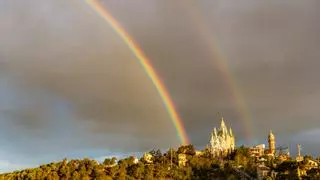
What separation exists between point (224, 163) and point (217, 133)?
141ft

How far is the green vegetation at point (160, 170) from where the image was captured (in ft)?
361

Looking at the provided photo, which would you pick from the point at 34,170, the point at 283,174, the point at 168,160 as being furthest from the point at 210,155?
the point at 34,170

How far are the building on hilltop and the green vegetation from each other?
828 inches

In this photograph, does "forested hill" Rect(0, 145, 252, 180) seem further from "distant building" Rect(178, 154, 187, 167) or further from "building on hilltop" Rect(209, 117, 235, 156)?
"building on hilltop" Rect(209, 117, 235, 156)

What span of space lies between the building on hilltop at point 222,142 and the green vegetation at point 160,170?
69.0 ft

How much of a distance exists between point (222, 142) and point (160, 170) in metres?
55.1

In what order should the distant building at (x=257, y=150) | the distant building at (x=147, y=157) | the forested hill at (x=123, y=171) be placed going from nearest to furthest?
the forested hill at (x=123, y=171)
the distant building at (x=147, y=157)
the distant building at (x=257, y=150)

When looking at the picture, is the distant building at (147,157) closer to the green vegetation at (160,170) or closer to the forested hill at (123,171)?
the green vegetation at (160,170)

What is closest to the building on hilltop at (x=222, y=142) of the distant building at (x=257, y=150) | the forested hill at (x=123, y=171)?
the distant building at (x=257, y=150)

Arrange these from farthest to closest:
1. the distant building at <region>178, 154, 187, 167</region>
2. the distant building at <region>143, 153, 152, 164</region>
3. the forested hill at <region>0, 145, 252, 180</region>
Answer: the distant building at <region>143, 153, 152, 164</region> < the distant building at <region>178, 154, 187, 167</region> < the forested hill at <region>0, 145, 252, 180</region>

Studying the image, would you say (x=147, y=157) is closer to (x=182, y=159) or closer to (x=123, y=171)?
(x=182, y=159)

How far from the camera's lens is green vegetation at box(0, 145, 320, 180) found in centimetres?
11000

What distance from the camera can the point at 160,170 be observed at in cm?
11612

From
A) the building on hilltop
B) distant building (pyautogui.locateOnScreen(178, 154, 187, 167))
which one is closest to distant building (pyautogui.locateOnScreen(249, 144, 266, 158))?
the building on hilltop
